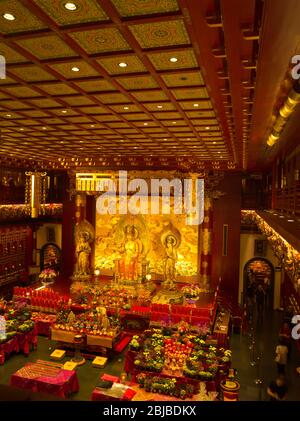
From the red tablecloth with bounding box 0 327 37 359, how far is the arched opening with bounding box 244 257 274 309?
10388 millimetres

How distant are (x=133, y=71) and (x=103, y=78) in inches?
22.6

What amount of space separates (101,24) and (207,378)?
7.37 m

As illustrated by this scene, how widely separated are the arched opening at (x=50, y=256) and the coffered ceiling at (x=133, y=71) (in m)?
10.9

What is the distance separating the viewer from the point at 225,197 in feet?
55.1

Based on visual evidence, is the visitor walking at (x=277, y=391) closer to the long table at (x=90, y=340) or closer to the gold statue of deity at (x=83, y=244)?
the long table at (x=90, y=340)

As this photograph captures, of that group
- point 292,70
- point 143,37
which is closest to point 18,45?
point 143,37

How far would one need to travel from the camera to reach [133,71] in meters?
5.13

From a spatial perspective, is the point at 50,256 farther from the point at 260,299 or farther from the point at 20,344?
the point at 260,299

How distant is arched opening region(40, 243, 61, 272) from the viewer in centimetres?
2052

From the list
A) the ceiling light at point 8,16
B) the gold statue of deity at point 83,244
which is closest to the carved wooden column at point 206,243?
the gold statue of deity at point 83,244

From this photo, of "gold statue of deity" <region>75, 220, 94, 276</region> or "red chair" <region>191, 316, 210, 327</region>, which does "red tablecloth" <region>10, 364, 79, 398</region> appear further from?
"gold statue of deity" <region>75, 220, 94, 276</region>
